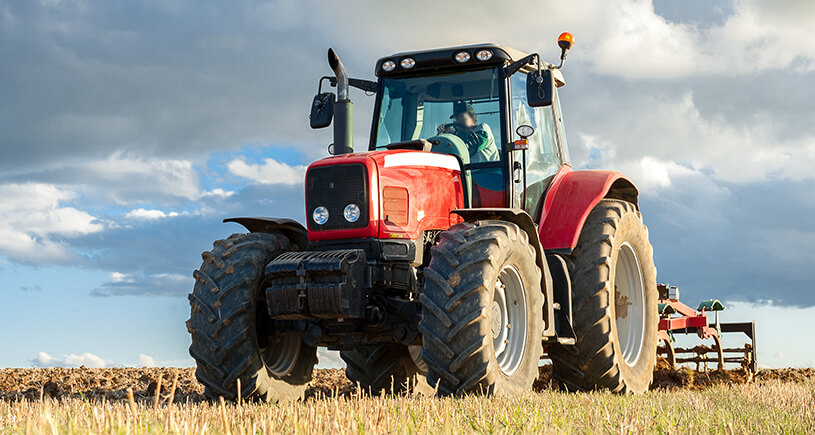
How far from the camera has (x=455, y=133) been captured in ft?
27.8

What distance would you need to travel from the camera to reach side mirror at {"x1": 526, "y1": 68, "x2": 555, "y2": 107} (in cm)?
766

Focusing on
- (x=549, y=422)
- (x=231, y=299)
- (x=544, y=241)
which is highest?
(x=544, y=241)

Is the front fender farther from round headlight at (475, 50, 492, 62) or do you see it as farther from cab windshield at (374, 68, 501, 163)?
round headlight at (475, 50, 492, 62)

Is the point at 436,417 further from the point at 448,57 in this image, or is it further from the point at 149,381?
the point at 149,381

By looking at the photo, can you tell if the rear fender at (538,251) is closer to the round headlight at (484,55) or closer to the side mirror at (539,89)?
the side mirror at (539,89)

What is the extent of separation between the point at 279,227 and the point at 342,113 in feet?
4.22

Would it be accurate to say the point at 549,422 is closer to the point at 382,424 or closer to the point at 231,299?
the point at 382,424

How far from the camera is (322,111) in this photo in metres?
8.66

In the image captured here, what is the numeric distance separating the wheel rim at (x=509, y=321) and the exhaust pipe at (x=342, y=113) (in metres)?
2.24

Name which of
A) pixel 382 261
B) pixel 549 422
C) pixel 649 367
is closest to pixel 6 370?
pixel 382 261

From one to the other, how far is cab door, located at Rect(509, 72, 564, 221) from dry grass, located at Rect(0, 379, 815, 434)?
232 cm

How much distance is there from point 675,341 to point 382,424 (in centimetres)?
1001


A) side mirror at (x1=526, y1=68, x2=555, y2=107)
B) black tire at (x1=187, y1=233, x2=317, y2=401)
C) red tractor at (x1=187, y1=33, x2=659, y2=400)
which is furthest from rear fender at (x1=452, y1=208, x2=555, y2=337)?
black tire at (x1=187, y1=233, x2=317, y2=401)

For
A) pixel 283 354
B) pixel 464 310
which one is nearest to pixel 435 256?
pixel 464 310
